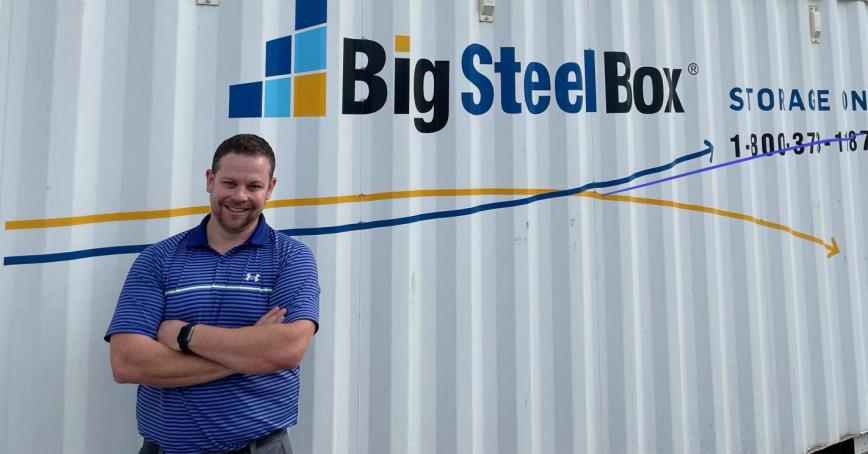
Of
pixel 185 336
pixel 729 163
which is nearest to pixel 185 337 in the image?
pixel 185 336

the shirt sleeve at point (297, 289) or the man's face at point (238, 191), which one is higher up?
the man's face at point (238, 191)

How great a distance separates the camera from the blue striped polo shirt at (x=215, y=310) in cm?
159

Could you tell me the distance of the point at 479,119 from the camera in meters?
2.42

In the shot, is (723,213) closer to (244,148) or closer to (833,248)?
(833,248)

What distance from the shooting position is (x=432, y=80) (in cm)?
237

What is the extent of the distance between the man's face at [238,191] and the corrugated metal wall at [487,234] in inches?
16.4

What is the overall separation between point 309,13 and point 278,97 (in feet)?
1.27

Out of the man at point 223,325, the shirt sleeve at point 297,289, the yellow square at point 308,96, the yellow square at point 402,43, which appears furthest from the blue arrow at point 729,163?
the man at point 223,325

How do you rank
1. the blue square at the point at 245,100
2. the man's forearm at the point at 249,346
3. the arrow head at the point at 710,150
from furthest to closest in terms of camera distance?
1. the arrow head at the point at 710,150
2. the blue square at the point at 245,100
3. the man's forearm at the point at 249,346

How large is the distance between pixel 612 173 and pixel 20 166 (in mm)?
2504

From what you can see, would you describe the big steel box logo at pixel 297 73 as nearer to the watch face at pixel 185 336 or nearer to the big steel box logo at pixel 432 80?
the big steel box logo at pixel 432 80

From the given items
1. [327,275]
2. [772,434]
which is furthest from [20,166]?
[772,434]

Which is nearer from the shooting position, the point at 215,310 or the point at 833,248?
the point at 215,310

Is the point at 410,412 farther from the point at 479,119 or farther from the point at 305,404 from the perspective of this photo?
the point at 479,119
